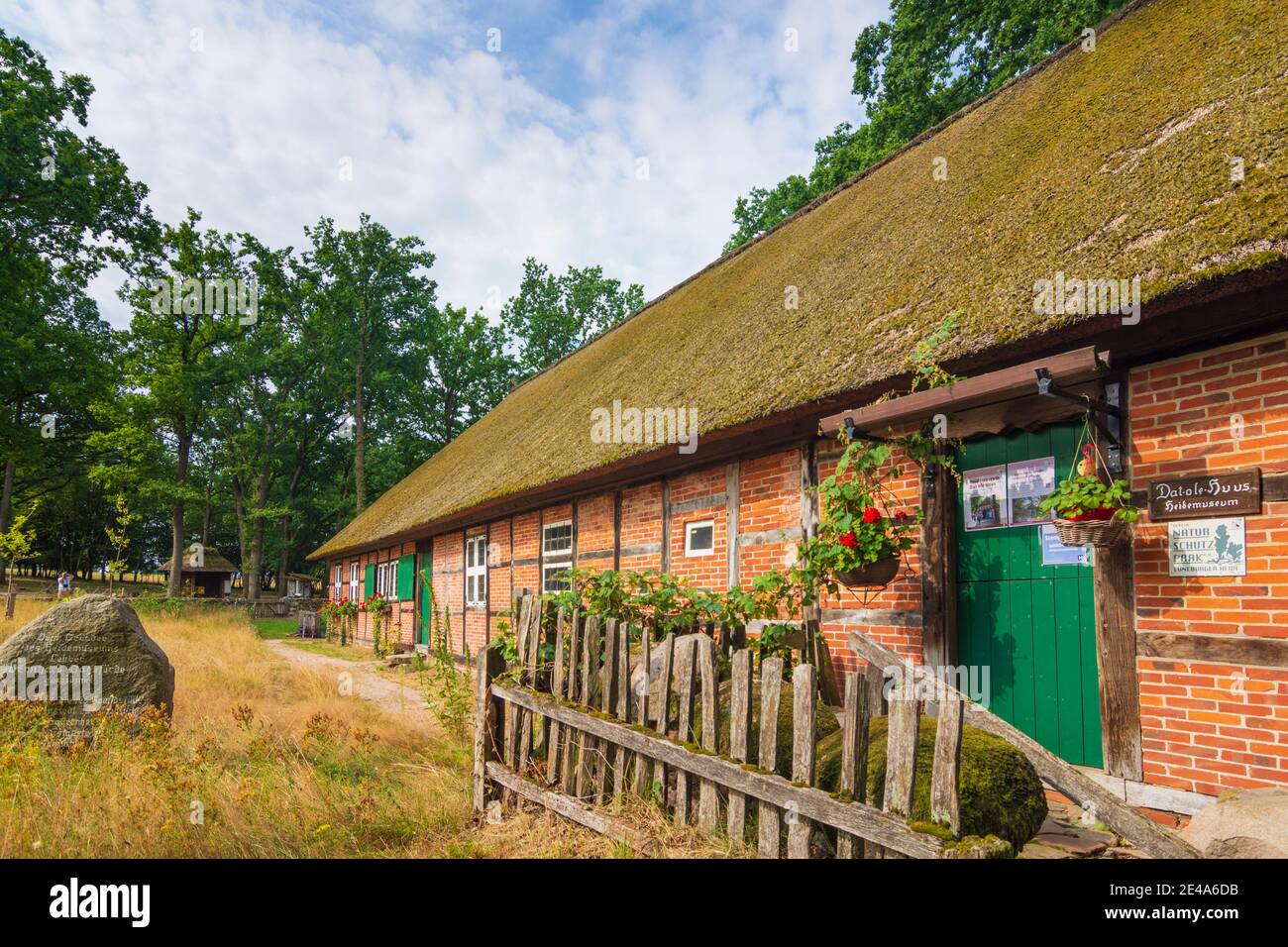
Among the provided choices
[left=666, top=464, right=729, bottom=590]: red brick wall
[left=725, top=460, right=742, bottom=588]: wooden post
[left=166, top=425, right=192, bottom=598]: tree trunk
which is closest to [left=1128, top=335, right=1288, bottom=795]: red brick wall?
[left=725, top=460, right=742, bottom=588]: wooden post

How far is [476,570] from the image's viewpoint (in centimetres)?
1327

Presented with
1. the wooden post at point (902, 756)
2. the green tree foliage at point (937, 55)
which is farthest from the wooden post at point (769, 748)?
the green tree foliage at point (937, 55)

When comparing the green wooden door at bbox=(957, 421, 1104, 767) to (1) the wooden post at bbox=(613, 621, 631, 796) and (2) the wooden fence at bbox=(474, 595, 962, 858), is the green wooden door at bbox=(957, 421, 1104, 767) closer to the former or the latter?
(2) the wooden fence at bbox=(474, 595, 962, 858)

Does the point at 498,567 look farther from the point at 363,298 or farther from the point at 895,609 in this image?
the point at 363,298

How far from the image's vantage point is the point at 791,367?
20.0 ft

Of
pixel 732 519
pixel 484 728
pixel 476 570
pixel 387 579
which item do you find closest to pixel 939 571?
pixel 732 519

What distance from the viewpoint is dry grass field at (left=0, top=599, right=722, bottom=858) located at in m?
3.57

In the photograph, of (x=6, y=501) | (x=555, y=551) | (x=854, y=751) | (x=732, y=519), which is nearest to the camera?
(x=854, y=751)

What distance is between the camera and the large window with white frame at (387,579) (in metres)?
18.4

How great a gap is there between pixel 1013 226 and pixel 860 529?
2.45 metres

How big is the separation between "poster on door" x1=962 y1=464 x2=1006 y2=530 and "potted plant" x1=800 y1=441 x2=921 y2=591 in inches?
13.4
